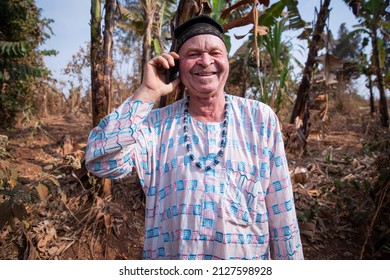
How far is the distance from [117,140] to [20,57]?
5.61m

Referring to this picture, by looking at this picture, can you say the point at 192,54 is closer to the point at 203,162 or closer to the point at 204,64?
the point at 204,64

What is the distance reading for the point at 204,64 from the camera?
1234mm

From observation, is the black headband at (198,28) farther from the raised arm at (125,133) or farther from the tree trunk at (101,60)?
the tree trunk at (101,60)

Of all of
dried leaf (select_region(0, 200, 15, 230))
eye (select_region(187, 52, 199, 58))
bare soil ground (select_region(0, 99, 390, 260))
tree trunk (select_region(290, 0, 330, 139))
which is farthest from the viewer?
tree trunk (select_region(290, 0, 330, 139))

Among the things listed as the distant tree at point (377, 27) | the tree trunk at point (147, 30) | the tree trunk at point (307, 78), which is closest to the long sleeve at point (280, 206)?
the tree trunk at point (147, 30)

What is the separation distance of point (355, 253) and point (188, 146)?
227 cm

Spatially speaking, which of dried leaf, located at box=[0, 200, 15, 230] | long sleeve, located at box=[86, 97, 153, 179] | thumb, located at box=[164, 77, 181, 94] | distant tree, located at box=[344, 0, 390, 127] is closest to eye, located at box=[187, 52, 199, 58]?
thumb, located at box=[164, 77, 181, 94]

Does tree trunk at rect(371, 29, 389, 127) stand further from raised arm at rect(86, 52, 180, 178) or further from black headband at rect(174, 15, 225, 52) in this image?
raised arm at rect(86, 52, 180, 178)

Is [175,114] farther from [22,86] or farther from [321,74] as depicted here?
[22,86]

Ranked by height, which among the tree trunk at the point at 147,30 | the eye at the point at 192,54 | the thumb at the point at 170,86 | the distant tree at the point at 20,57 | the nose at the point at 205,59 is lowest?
the thumb at the point at 170,86

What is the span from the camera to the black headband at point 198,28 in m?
1.24

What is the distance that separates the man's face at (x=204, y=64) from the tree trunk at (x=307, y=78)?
3.84 meters

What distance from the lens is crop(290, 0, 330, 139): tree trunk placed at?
4.55 m
